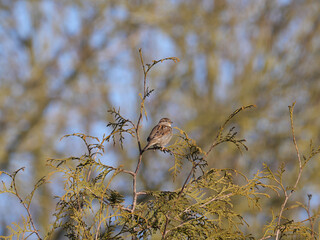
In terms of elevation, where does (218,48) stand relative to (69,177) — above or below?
above

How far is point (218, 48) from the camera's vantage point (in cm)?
1198

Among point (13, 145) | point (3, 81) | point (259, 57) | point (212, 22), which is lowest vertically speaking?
point (13, 145)

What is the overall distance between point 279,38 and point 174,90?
3116 mm

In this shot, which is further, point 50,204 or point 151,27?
point 151,27

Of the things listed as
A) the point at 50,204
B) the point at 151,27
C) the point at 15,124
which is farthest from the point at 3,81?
the point at 151,27

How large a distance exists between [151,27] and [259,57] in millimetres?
2986

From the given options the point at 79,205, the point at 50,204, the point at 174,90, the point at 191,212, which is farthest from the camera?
the point at 174,90

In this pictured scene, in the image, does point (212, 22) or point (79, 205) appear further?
point (212, 22)

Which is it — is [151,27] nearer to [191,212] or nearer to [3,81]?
[3,81]

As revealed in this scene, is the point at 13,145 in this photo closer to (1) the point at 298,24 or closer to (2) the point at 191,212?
(1) the point at 298,24

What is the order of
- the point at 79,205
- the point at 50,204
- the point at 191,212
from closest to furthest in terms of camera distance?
the point at 79,205, the point at 191,212, the point at 50,204

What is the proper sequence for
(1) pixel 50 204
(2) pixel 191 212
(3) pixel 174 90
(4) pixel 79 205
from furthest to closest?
(3) pixel 174 90
(1) pixel 50 204
(2) pixel 191 212
(4) pixel 79 205

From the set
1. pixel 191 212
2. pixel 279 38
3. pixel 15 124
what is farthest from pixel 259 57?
pixel 191 212

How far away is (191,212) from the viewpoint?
2758 millimetres
